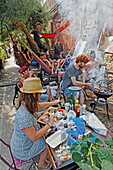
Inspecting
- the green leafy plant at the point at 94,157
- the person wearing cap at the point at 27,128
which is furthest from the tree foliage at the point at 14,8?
the green leafy plant at the point at 94,157

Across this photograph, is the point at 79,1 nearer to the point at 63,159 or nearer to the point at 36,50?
the point at 36,50

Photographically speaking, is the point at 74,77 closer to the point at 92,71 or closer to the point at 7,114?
the point at 92,71

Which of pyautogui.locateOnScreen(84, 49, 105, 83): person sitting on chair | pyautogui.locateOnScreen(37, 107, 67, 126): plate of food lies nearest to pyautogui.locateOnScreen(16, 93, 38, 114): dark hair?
pyautogui.locateOnScreen(37, 107, 67, 126): plate of food

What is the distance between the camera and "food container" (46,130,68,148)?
1.83 meters

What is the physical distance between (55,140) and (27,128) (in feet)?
1.56

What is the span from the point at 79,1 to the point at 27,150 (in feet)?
26.2

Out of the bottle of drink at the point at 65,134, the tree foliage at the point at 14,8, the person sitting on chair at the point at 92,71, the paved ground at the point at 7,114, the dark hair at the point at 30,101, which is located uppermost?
the tree foliage at the point at 14,8

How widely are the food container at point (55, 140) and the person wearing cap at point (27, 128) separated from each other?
0.34 ft

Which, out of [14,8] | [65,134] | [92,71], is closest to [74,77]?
[65,134]

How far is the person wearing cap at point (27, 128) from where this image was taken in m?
1.69

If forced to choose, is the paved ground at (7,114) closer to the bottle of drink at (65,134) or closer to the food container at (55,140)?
the food container at (55,140)

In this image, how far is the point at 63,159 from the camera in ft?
5.31

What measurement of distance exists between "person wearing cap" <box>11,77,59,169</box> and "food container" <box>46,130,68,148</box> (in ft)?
0.34

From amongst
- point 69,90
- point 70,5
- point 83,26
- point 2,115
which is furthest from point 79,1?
point 2,115
